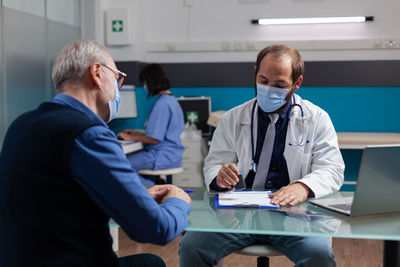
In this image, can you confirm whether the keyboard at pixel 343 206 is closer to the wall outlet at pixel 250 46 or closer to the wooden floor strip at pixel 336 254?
the wooden floor strip at pixel 336 254

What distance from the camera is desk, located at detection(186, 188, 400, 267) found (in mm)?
1421

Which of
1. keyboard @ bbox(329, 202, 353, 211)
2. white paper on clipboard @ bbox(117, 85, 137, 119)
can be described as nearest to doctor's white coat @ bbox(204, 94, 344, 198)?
keyboard @ bbox(329, 202, 353, 211)

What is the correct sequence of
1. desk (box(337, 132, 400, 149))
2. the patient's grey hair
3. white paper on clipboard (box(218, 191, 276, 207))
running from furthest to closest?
1. desk (box(337, 132, 400, 149))
2. white paper on clipboard (box(218, 191, 276, 207))
3. the patient's grey hair

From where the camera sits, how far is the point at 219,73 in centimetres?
530

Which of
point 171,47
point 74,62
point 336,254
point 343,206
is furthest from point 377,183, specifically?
point 171,47

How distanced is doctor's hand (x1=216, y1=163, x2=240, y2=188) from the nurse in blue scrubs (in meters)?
2.27

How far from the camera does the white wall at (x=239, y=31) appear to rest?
4.97 metres

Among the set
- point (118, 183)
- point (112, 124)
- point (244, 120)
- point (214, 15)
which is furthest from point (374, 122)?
point (118, 183)

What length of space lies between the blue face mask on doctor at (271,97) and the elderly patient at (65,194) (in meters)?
1.02

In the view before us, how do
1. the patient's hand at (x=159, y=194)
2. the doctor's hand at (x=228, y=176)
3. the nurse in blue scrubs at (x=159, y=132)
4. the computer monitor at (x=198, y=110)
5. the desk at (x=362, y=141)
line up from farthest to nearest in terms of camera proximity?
the computer monitor at (x=198, y=110), the nurse in blue scrubs at (x=159, y=132), the desk at (x=362, y=141), the doctor's hand at (x=228, y=176), the patient's hand at (x=159, y=194)

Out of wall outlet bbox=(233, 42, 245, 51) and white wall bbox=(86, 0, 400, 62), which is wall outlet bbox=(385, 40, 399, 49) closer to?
white wall bbox=(86, 0, 400, 62)

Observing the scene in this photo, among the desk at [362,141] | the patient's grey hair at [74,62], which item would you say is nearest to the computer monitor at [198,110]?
the desk at [362,141]

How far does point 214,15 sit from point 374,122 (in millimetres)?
2055

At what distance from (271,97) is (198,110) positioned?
303cm
